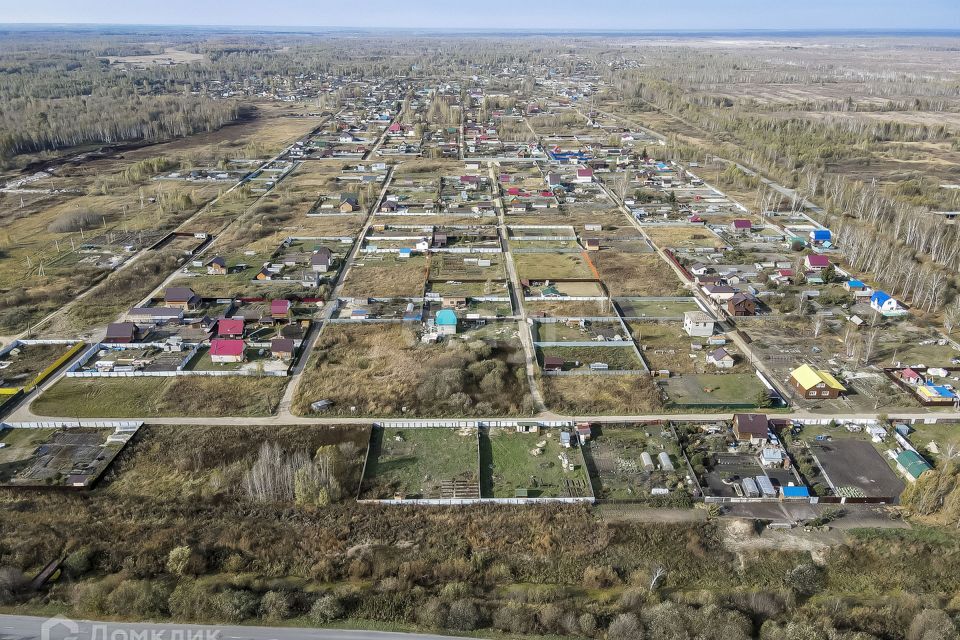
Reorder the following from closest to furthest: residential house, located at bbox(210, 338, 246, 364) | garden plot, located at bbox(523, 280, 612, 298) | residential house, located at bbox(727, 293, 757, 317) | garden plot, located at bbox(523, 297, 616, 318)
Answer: residential house, located at bbox(210, 338, 246, 364)
residential house, located at bbox(727, 293, 757, 317)
garden plot, located at bbox(523, 297, 616, 318)
garden plot, located at bbox(523, 280, 612, 298)

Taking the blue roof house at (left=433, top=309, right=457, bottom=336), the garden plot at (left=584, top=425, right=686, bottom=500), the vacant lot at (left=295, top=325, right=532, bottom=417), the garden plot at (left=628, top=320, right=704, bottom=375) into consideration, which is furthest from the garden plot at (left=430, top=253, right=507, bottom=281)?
the garden plot at (left=584, top=425, right=686, bottom=500)

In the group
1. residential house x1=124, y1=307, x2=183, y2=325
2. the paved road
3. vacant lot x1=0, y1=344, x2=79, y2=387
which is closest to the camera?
the paved road

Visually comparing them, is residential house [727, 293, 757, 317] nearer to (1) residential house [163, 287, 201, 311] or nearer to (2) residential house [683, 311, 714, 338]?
(2) residential house [683, 311, 714, 338]

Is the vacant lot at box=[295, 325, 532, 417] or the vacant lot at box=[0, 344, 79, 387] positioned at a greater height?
the vacant lot at box=[295, 325, 532, 417]

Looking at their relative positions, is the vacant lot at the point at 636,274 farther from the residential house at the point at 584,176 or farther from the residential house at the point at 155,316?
the residential house at the point at 155,316

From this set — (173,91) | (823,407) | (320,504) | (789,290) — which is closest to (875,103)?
(789,290)

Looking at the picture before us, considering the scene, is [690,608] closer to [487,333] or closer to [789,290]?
[487,333]

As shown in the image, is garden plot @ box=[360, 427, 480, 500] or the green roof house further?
the green roof house
